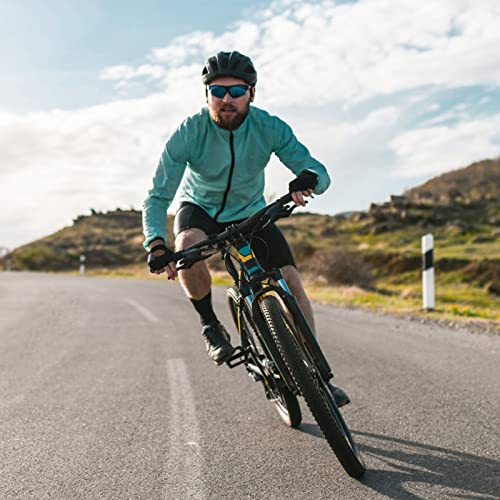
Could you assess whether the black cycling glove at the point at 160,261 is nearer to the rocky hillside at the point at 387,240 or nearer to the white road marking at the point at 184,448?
the white road marking at the point at 184,448

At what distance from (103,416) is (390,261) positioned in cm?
2448

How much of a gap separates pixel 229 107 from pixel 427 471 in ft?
7.46

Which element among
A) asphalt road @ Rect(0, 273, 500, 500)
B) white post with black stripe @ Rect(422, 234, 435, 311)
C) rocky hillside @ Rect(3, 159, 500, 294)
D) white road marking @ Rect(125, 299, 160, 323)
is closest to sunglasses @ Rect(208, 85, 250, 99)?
asphalt road @ Rect(0, 273, 500, 500)

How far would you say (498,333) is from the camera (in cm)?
791

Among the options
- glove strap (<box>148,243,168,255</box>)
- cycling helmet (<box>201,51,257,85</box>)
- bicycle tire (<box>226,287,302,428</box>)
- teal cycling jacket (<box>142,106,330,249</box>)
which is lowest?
bicycle tire (<box>226,287,302,428</box>)

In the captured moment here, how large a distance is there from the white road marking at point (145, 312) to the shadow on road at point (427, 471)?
22.1ft

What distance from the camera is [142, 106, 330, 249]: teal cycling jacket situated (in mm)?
3850

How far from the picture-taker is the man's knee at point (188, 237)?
390 cm

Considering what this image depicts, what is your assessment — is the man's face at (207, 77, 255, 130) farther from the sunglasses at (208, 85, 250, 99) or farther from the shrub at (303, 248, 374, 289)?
the shrub at (303, 248, 374, 289)

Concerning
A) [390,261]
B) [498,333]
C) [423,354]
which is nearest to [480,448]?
[423,354]

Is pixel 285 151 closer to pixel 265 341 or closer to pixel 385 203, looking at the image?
pixel 265 341

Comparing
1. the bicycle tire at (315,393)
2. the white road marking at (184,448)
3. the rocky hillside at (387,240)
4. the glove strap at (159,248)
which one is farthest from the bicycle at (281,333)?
the rocky hillside at (387,240)

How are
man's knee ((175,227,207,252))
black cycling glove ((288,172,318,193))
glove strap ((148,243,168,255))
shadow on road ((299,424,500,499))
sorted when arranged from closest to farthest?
1. shadow on road ((299,424,500,499))
2. black cycling glove ((288,172,318,193))
3. glove strap ((148,243,168,255))
4. man's knee ((175,227,207,252))

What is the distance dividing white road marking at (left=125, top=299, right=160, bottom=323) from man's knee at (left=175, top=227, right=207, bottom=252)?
5989 millimetres
